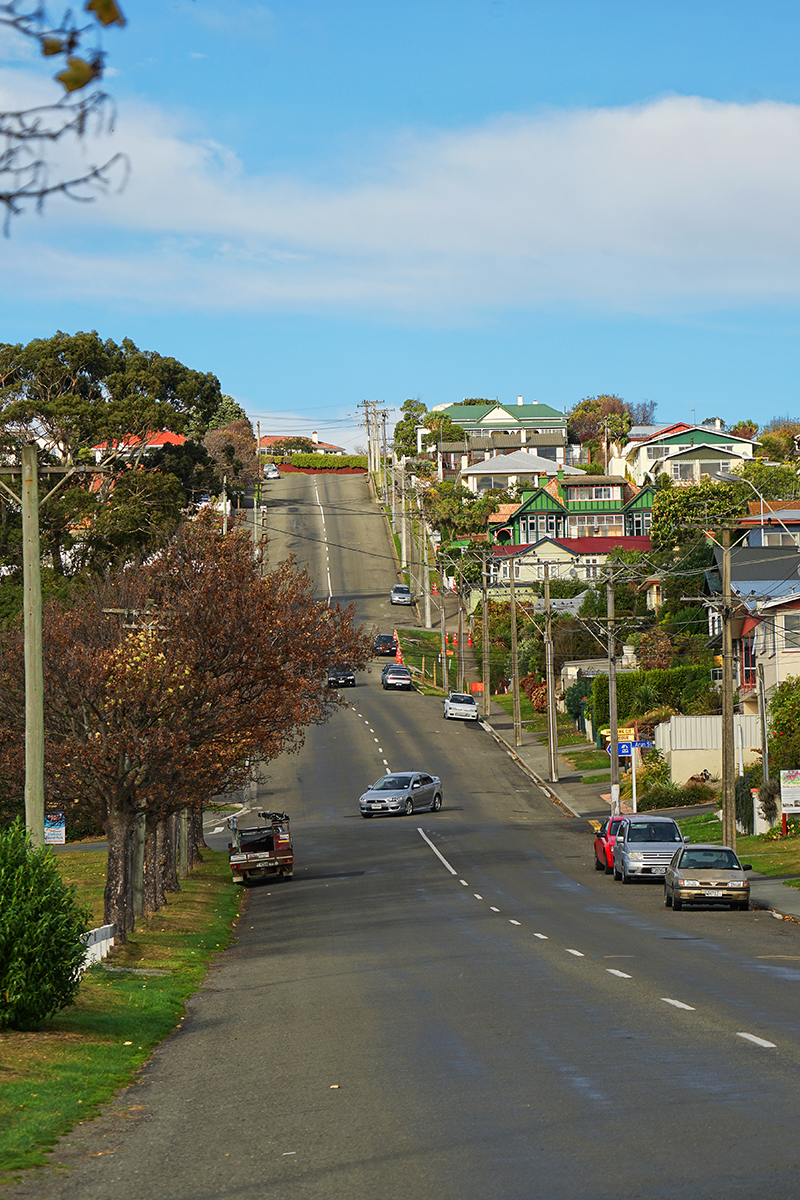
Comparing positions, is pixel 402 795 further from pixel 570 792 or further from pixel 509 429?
pixel 509 429

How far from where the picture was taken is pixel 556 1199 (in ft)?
23.4

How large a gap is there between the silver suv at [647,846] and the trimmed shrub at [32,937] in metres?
22.4

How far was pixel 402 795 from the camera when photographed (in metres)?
52.0

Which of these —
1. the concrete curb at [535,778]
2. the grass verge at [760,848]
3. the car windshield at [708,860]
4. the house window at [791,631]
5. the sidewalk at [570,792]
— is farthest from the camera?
the house window at [791,631]

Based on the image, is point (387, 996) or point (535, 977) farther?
point (535, 977)

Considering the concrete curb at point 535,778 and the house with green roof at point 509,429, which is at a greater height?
the house with green roof at point 509,429

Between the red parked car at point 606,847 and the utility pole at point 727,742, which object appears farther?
the red parked car at point 606,847

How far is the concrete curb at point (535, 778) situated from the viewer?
54672 millimetres

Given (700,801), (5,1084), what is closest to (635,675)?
(700,801)

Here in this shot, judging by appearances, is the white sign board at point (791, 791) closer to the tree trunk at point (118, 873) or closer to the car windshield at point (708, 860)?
the car windshield at point (708, 860)

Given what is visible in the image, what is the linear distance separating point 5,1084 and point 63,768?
12.8 m

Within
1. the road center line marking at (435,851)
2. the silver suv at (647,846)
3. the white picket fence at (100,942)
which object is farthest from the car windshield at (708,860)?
the white picket fence at (100,942)

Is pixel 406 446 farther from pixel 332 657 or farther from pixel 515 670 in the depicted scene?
pixel 332 657

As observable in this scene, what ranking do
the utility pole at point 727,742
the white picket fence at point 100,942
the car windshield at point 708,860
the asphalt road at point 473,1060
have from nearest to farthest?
the asphalt road at point 473,1060
the white picket fence at point 100,942
the car windshield at point 708,860
the utility pole at point 727,742
